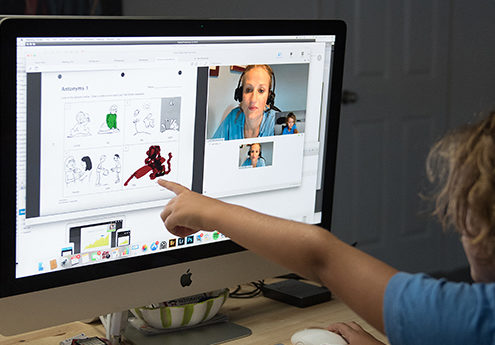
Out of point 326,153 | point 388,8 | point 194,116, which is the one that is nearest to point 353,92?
point 388,8

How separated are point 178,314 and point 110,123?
0.37 meters

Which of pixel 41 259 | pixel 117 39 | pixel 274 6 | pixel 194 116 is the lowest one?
pixel 41 259

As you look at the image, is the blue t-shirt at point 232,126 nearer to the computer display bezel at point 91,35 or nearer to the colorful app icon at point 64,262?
the computer display bezel at point 91,35

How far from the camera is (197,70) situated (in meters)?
1.15

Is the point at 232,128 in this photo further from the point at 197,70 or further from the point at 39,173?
the point at 39,173

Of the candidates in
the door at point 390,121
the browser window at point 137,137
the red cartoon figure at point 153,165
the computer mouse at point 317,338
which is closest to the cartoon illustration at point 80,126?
the browser window at point 137,137

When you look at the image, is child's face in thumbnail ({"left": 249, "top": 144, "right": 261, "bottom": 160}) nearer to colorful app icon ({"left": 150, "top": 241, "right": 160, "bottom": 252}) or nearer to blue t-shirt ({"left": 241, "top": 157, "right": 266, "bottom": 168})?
blue t-shirt ({"left": 241, "top": 157, "right": 266, "bottom": 168})

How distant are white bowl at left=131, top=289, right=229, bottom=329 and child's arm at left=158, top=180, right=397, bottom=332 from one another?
0.33 meters

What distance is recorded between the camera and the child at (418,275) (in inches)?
29.5

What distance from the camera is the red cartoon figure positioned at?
1121 mm

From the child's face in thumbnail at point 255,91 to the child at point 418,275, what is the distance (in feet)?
0.96

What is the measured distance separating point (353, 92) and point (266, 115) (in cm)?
198

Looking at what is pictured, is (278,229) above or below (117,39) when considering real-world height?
below

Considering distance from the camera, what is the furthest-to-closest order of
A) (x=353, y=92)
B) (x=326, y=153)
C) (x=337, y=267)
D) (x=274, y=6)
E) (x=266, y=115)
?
(x=353, y=92) < (x=274, y=6) < (x=326, y=153) < (x=266, y=115) < (x=337, y=267)
